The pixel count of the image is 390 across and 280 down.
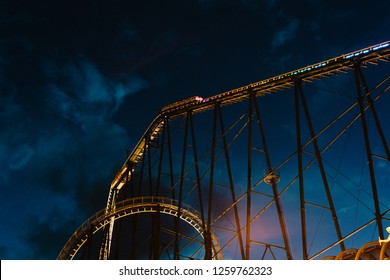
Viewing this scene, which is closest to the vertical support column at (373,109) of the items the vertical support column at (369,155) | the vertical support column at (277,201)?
the vertical support column at (369,155)

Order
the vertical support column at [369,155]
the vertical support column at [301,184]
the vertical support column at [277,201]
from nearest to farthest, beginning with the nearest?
the vertical support column at [369,155] < the vertical support column at [301,184] < the vertical support column at [277,201]

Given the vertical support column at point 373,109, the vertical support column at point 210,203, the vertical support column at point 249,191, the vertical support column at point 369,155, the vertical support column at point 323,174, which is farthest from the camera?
the vertical support column at point 210,203

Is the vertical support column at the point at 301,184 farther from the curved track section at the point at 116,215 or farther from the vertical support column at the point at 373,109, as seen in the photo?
the curved track section at the point at 116,215

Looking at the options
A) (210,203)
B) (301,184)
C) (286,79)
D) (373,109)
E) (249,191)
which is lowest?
(301,184)

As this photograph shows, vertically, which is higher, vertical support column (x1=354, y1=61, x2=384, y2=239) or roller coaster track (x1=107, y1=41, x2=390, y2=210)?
roller coaster track (x1=107, y1=41, x2=390, y2=210)

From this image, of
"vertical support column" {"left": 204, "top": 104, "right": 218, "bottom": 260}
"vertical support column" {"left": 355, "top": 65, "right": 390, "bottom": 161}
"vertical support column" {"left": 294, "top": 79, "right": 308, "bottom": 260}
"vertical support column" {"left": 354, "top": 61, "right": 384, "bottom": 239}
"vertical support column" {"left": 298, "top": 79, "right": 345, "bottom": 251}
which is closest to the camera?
"vertical support column" {"left": 354, "top": 61, "right": 384, "bottom": 239}

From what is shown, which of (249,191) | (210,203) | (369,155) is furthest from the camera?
(210,203)

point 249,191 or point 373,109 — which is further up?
point 373,109

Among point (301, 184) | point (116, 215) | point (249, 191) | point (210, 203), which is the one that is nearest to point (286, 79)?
point (301, 184)

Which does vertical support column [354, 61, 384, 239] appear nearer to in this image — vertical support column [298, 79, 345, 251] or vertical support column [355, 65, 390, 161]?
vertical support column [355, 65, 390, 161]

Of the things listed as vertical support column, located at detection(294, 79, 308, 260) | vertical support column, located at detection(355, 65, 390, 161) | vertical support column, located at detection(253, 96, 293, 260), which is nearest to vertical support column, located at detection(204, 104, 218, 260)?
vertical support column, located at detection(253, 96, 293, 260)

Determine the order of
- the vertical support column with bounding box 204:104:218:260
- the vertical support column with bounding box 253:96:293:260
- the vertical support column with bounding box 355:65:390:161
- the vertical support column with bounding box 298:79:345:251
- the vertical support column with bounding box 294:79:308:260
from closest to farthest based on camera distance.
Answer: the vertical support column with bounding box 355:65:390:161, the vertical support column with bounding box 294:79:308:260, the vertical support column with bounding box 298:79:345:251, the vertical support column with bounding box 253:96:293:260, the vertical support column with bounding box 204:104:218:260

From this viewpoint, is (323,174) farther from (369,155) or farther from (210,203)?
(210,203)
